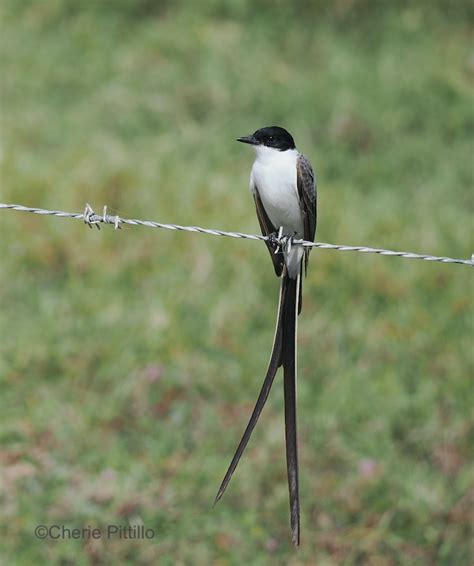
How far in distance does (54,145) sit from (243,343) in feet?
10.4

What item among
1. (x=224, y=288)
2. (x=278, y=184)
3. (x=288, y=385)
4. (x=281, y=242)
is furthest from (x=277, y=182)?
(x=224, y=288)

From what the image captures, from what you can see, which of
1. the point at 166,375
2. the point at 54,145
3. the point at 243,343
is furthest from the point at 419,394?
the point at 54,145

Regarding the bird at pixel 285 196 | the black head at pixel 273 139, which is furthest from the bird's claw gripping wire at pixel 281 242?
the black head at pixel 273 139

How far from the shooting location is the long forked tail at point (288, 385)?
3195 millimetres

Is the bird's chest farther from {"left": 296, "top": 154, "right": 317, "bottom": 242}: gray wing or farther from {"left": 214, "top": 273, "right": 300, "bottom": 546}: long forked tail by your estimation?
{"left": 214, "top": 273, "right": 300, "bottom": 546}: long forked tail

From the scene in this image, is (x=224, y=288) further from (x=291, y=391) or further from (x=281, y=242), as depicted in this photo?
(x=291, y=391)

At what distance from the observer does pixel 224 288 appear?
23.0 ft

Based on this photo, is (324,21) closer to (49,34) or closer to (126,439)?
(49,34)

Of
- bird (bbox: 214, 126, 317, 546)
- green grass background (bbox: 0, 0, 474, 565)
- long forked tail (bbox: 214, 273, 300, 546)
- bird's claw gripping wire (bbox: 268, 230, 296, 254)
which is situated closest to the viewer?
long forked tail (bbox: 214, 273, 300, 546)

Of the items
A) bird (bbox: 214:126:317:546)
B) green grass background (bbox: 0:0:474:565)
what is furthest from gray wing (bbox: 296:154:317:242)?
green grass background (bbox: 0:0:474:565)

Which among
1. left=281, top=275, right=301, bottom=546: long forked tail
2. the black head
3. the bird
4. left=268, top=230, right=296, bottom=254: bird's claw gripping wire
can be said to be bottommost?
left=281, top=275, right=301, bottom=546: long forked tail

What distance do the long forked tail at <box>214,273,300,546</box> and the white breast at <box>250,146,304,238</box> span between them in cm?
32

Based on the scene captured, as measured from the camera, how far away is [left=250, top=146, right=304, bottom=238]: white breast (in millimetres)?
4285

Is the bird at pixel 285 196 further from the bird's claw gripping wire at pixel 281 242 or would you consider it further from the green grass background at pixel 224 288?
the green grass background at pixel 224 288
